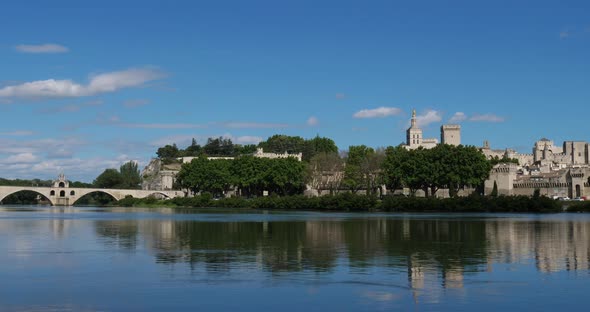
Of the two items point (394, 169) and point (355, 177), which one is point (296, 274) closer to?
point (394, 169)

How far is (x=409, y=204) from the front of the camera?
8450 cm

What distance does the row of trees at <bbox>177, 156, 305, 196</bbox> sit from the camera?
382ft

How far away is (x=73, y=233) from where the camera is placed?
41.8m

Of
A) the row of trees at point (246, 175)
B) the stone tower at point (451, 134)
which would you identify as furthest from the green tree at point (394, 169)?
the stone tower at point (451, 134)

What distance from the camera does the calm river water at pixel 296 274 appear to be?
1744cm

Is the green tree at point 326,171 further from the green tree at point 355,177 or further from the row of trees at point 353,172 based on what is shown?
the green tree at point 355,177

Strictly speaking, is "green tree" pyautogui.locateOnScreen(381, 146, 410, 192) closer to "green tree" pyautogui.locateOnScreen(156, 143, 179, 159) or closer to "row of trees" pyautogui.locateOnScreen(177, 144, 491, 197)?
"row of trees" pyautogui.locateOnScreen(177, 144, 491, 197)

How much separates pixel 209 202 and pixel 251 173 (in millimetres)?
9398

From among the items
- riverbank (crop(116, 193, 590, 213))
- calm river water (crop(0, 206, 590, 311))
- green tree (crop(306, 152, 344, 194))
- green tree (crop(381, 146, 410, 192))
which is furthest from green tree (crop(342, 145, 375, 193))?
calm river water (crop(0, 206, 590, 311))

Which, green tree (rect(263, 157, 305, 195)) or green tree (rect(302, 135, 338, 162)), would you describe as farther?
green tree (rect(302, 135, 338, 162))

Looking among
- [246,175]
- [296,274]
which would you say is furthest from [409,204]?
[296,274]

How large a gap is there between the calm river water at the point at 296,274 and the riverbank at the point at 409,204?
4524 centimetres

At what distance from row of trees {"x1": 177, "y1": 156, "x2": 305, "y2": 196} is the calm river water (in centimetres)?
7981

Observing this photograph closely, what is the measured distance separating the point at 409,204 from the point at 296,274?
63.8 meters
